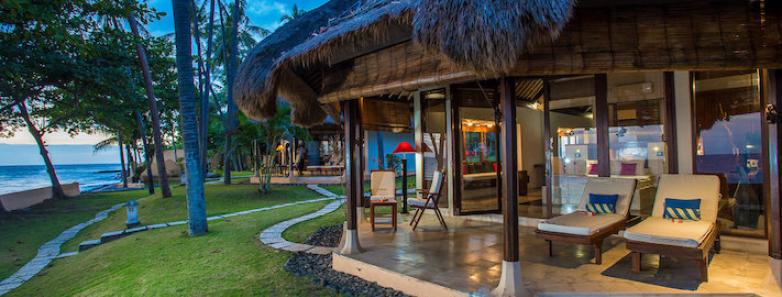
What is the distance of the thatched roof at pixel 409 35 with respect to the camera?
2652 mm

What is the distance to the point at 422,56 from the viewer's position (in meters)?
3.79

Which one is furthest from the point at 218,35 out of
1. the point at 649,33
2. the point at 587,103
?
the point at 649,33

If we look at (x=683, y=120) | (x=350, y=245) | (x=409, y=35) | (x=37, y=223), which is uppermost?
(x=409, y=35)

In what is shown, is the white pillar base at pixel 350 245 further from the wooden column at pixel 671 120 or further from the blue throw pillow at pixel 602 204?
the wooden column at pixel 671 120

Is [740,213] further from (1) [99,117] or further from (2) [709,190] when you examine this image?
(1) [99,117]

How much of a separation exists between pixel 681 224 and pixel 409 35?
336cm

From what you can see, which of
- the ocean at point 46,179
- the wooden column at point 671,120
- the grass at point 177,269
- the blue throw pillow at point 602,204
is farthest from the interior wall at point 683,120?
the ocean at point 46,179

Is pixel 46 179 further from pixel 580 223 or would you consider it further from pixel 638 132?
pixel 638 132

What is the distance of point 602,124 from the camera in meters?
5.37

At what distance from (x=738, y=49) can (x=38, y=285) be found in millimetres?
8439

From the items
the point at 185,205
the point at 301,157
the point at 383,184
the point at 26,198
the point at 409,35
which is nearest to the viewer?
the point at 409,35

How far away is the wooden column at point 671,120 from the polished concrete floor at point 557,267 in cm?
115

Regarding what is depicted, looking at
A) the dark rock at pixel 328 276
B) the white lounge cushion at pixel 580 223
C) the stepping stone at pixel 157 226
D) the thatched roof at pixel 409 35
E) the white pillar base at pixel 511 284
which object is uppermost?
the thatched roof at pixel 409 35

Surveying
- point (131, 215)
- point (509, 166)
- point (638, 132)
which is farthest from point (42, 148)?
point (638, 132)
